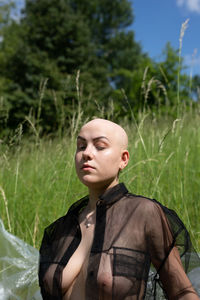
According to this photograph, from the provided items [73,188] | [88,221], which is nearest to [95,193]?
[88,221]

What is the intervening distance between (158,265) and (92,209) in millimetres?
280

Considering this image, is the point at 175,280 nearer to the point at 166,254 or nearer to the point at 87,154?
the point at 166,254

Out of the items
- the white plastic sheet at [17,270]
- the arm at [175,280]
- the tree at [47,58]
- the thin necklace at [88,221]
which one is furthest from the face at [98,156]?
the tree at [47,58]

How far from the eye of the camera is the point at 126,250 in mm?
1031

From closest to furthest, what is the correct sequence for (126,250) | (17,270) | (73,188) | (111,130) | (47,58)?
(126,250), (111,130), (17,270), (73,188), (47,58)

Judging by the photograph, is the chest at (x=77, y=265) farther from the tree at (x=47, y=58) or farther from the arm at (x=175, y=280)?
the tree at (x=47, y=58)

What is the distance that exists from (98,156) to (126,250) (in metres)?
0.30

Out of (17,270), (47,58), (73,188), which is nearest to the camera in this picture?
(17,270)

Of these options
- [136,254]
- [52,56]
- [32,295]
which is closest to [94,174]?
[136,254]

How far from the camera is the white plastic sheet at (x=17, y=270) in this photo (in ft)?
5.13

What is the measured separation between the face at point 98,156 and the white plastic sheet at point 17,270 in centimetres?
70

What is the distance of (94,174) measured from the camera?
1.09 metres

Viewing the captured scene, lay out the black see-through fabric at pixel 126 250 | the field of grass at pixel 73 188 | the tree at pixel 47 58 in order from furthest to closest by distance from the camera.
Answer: the tree at pixel 47 58
the field of grass at pixel 73 188
the black see-through fabric at pixel 126 250

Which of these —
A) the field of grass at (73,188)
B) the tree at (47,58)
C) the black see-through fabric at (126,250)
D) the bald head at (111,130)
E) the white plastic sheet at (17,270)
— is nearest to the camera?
the black see-through fabric at (126,250)
